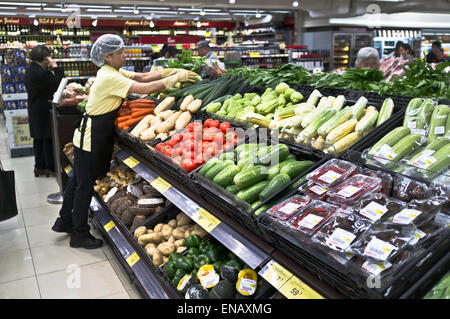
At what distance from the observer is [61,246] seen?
146 inches

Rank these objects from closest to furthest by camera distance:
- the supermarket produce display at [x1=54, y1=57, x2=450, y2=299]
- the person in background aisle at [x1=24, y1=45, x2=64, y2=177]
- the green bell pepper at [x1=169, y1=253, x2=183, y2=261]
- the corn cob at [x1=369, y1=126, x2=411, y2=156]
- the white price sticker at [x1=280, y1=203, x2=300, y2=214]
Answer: the supermarket produce display at [x1=54, y1=57, x2=450, y2=299] → the white price sticker at [x1=280, y1=203, x2=300, y2=214] → the corn cob at [x1=369, y1=126, x2=411, y2=156] → the green bell pepper at [x1=169, y1=253, x2=183, y2=261] → the person in background aisle at [x1=24, y1=45, x2=64, y2=177]

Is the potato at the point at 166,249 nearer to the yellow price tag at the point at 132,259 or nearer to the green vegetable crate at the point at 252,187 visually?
the yellow price tag at the point at 132,259

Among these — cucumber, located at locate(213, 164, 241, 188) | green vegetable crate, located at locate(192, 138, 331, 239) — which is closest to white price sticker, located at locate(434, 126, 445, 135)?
green vegetable crate, located at locate(192, 138, 331, 239)

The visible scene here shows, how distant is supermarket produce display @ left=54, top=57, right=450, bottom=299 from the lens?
53.5 inches

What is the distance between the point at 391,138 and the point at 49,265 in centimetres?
281

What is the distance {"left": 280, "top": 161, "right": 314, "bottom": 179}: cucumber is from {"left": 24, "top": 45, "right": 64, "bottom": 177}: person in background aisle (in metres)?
4.72

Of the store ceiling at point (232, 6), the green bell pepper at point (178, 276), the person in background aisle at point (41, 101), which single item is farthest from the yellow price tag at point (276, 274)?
the store ceiling at point (232, 6)

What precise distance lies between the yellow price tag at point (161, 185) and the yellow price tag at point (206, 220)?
0.48 meters

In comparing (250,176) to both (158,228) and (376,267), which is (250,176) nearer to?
(376,267)

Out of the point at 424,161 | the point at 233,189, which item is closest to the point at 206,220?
the point at 233,189

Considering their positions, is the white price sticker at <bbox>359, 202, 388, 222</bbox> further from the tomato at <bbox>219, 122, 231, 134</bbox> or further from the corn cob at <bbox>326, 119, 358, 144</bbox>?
the tomato at <bbox>219, 122, 231, 134</bbox>

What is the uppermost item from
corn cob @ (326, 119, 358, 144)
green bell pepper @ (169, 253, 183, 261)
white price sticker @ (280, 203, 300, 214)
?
corn cob @ (326, 119, 358, 144)

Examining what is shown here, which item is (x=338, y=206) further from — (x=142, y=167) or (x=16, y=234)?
(x=16, y=234)

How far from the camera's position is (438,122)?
1.88m
